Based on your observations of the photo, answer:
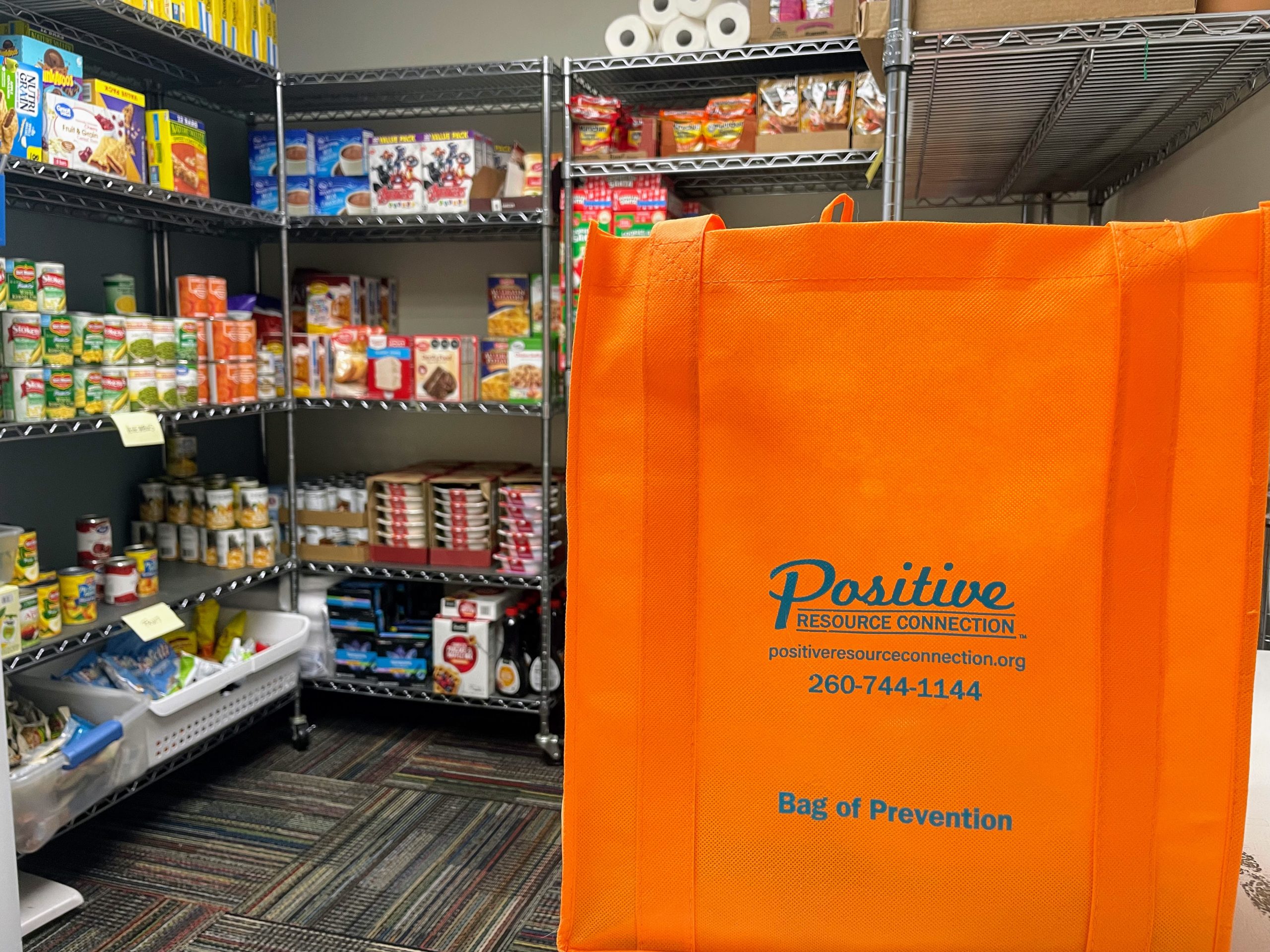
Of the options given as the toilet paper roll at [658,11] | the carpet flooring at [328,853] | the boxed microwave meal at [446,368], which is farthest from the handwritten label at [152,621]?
the toilet paper roll at [658,11]

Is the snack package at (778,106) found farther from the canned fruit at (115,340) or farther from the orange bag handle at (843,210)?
the orange bag handle at (843,210)

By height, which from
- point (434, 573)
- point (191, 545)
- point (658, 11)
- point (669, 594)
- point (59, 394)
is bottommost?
point (434, 573)

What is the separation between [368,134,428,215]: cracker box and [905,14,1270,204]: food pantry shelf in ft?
4.93

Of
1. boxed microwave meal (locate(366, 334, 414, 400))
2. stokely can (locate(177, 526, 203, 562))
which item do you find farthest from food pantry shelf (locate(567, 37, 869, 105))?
stokely can (locate(177, 526, 203, 562))

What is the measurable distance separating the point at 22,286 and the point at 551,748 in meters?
1.95

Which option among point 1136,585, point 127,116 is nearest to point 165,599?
point 127,116

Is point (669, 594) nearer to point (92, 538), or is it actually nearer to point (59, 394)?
point (59, 394)

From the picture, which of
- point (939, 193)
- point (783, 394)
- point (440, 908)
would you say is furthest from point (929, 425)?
point (939, 193)

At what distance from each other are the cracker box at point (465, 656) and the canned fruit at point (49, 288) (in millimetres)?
1451

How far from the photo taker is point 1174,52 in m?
1.60

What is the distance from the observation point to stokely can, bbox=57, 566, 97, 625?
242 cm

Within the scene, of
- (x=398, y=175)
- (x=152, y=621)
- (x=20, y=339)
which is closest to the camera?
(x=20, y=339)

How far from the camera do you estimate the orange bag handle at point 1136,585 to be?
66 cm

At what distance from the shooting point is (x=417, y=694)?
3.23 meters
